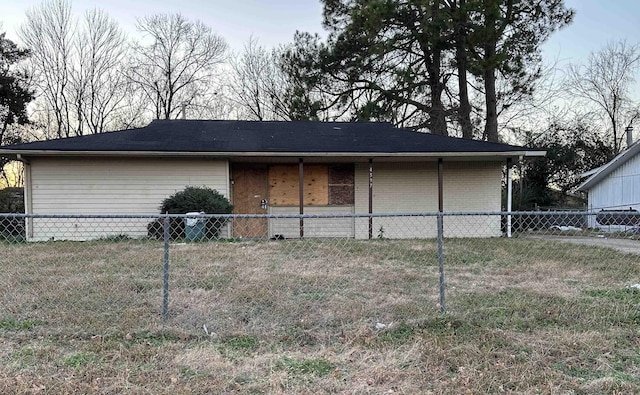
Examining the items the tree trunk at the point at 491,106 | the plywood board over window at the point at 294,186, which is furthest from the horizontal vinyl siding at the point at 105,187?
the tree trunk at the point at 491,106

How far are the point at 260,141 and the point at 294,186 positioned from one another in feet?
5.35

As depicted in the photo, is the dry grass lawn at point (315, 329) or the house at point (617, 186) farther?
the house at point (617, 186)

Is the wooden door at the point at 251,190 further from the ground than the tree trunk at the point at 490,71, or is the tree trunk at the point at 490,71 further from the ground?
the tree trunk at the point at 490,71

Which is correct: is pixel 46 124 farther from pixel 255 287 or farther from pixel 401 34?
pixel 255 287

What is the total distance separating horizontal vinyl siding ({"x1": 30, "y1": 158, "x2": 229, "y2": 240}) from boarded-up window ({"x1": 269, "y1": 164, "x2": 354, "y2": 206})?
1.64 metres

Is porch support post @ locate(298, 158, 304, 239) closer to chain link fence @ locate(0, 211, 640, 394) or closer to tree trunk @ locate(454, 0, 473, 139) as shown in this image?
chain link fence @ locate(0, 211, 640, 394)

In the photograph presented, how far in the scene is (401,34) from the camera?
16031 millimetres

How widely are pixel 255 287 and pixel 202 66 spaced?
22.0 m

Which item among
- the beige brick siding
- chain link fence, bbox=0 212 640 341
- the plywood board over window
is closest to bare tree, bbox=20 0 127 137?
chain link fence, bbox=0 212 640 341

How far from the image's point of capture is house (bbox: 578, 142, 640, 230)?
15.3 m

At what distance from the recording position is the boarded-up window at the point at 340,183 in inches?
468

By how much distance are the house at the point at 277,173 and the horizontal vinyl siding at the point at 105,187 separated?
26mm

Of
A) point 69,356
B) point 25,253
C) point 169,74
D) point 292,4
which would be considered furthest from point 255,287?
point 169,74

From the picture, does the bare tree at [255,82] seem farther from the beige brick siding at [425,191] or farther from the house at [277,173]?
the beige brick siding at [425,191]
